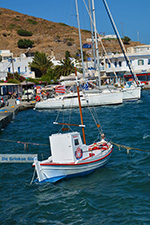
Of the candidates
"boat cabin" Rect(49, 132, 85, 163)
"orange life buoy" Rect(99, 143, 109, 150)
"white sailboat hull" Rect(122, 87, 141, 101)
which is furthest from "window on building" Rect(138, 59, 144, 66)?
"boat cabin" Rect(49, 132, 85, 163)

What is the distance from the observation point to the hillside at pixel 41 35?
122306 mm

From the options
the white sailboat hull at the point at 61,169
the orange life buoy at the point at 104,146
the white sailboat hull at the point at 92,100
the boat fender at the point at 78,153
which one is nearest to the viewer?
the white sailboat hull at the point at 61,169

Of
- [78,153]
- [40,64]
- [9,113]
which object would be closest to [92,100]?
[9,113]

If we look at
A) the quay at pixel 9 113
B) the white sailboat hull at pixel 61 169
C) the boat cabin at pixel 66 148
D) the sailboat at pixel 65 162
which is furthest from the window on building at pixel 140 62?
the boat cabin at pixel 66 148

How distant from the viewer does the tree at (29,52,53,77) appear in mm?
76938

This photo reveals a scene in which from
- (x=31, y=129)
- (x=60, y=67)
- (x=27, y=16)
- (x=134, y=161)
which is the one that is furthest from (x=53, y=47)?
(x=134, y=161)

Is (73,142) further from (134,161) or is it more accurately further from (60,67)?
(60,67)

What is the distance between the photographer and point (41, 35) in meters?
152

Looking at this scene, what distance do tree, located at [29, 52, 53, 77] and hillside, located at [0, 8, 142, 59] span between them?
96.5 feet

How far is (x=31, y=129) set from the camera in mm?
30953

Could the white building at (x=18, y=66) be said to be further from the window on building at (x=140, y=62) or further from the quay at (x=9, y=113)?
the window on building at (x=140, y=62)

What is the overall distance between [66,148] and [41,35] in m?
143

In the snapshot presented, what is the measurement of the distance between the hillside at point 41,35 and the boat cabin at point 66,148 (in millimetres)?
93317

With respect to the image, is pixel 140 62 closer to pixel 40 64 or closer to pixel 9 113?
pixel 40 64
